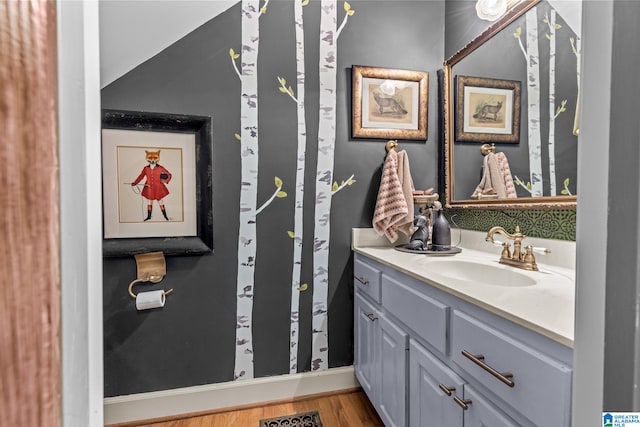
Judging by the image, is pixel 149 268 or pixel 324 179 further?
pixel 324 179

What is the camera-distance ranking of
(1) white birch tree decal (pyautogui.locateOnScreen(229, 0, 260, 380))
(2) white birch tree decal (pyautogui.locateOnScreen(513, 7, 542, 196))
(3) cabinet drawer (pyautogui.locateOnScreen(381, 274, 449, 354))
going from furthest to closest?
(1) white birch tree decal (pyautogui.locateOnScreen(229, 0, 260, 380))
(2) white birch tree decal (pyautogui.locateOnScreen(513, 7, 542, 196))
(3) cabinet drawer (pyautogui.locateOnScreen(381, 274, 449, 354))

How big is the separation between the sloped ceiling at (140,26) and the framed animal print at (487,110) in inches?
52.7

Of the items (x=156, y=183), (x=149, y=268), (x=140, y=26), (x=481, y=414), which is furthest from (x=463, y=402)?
(x=140, y=26)

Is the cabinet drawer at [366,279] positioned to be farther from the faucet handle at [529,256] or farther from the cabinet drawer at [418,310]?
the faucet handle at [529,256]

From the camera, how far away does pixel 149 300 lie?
1.54 meters

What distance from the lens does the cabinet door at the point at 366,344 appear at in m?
1.55

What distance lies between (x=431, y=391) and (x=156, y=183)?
4.96ft

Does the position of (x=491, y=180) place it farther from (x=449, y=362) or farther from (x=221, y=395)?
(x=221, y=395)

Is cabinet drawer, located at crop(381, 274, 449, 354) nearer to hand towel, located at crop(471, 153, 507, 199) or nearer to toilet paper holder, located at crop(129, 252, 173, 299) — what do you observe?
hand towel, located at crop(471, 153, 507, 199)

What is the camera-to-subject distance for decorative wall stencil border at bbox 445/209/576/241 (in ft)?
4.03

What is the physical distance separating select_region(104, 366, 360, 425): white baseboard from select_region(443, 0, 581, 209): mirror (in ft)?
4.08

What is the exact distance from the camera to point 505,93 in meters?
1.49

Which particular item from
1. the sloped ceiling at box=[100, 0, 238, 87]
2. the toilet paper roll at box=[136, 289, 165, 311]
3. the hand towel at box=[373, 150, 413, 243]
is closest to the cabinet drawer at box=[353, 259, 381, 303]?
the hand towel at box=[373, 150, 413, 243]

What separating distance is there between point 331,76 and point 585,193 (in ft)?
5.13
